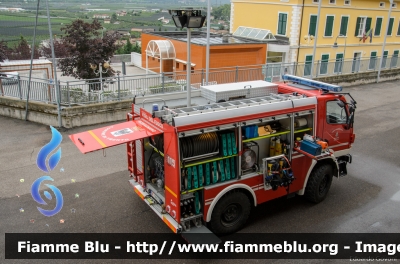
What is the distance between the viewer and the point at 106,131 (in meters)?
6.79

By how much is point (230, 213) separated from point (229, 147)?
1.41 meters

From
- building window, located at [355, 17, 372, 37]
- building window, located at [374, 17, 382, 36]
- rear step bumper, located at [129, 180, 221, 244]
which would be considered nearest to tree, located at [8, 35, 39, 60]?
rear step bumper, located at [129, 180, 221, 244]

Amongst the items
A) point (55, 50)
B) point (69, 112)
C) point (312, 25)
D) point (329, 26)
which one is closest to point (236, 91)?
point (69, 112)

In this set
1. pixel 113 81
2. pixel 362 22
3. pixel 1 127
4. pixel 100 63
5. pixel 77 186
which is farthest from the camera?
pixel 362 22

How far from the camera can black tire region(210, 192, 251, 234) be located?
22.7 feet

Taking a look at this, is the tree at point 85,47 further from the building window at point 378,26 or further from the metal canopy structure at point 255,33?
the building window at point 378,26

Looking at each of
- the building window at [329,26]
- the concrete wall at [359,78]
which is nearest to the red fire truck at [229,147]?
the concrete wall at [359,78]

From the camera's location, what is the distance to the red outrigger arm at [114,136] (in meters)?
6.24

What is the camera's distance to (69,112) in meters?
Answer: 13.1

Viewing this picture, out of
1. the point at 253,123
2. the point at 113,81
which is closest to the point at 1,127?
the point at 113,81

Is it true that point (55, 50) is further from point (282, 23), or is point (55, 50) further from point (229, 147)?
point (229, 147)

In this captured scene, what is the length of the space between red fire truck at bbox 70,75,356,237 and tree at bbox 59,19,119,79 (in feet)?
31.0

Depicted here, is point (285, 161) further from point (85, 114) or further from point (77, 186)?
point (85, 114)

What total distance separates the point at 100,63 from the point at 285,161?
11465mm
